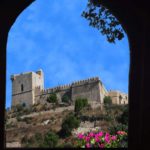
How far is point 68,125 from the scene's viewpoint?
167 ft

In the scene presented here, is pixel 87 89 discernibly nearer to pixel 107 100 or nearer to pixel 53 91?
pixel 107 100

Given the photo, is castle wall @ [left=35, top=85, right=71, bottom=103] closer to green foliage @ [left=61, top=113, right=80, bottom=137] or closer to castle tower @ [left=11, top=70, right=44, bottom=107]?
castle tower @ [left=11, top=70, right=44, bottom=107]

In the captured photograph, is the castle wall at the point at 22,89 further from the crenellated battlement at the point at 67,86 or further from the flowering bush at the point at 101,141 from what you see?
the flowering bush at the point at 101,141

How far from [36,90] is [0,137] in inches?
2694

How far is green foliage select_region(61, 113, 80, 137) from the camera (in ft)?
165

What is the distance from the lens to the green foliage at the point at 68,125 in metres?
50.4

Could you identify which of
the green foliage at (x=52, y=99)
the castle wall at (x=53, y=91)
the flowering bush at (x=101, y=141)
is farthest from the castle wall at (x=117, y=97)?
the flowering bush at (x=101, y=141)

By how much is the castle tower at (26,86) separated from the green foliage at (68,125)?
17720 millimetres

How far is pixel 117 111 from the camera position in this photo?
55.3 metres

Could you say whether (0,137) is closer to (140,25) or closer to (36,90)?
(140,25)

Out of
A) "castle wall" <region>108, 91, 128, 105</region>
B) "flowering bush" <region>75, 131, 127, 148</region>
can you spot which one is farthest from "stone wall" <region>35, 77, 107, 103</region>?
"flowering bush" <region>75, 131, 127, 148</region>

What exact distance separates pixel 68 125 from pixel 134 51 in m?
48.5

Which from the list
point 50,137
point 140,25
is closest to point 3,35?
point 140,25

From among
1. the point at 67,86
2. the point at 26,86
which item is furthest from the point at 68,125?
the point at 26,86
